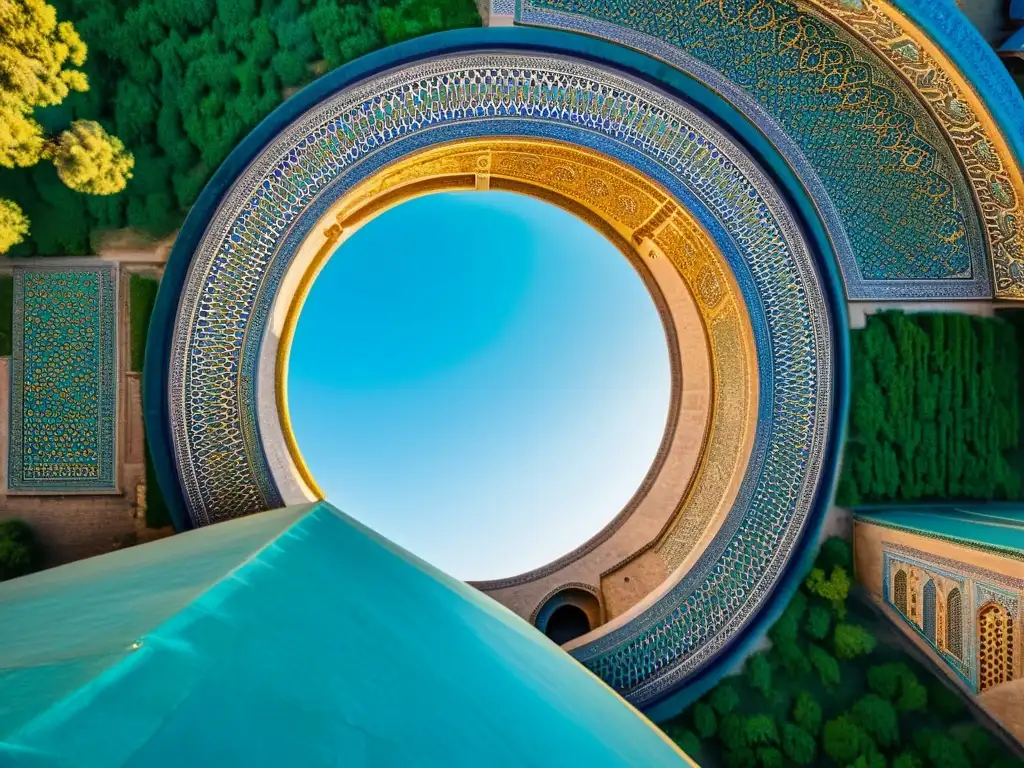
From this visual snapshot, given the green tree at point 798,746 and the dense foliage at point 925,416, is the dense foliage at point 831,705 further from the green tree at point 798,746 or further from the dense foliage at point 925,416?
the dense foliage at point 925,416

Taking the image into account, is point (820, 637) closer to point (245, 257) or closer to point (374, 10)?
point (245, 257)

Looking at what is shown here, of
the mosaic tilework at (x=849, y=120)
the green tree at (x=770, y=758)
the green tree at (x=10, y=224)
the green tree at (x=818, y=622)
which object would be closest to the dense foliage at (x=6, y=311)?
the green tree at (x=10, y=224)

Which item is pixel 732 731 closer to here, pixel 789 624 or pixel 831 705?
pixel 831 705

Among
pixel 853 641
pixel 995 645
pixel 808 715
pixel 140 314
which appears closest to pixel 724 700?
pixel 808 715

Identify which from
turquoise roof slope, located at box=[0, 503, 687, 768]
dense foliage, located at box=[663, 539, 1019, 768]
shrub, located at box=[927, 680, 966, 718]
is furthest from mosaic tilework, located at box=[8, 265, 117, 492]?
shrub, located at box=[927, 680, 966, 718]

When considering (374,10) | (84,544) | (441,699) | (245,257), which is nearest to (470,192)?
(374,10)

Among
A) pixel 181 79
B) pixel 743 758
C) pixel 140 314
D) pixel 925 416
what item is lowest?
pixel 743 758
